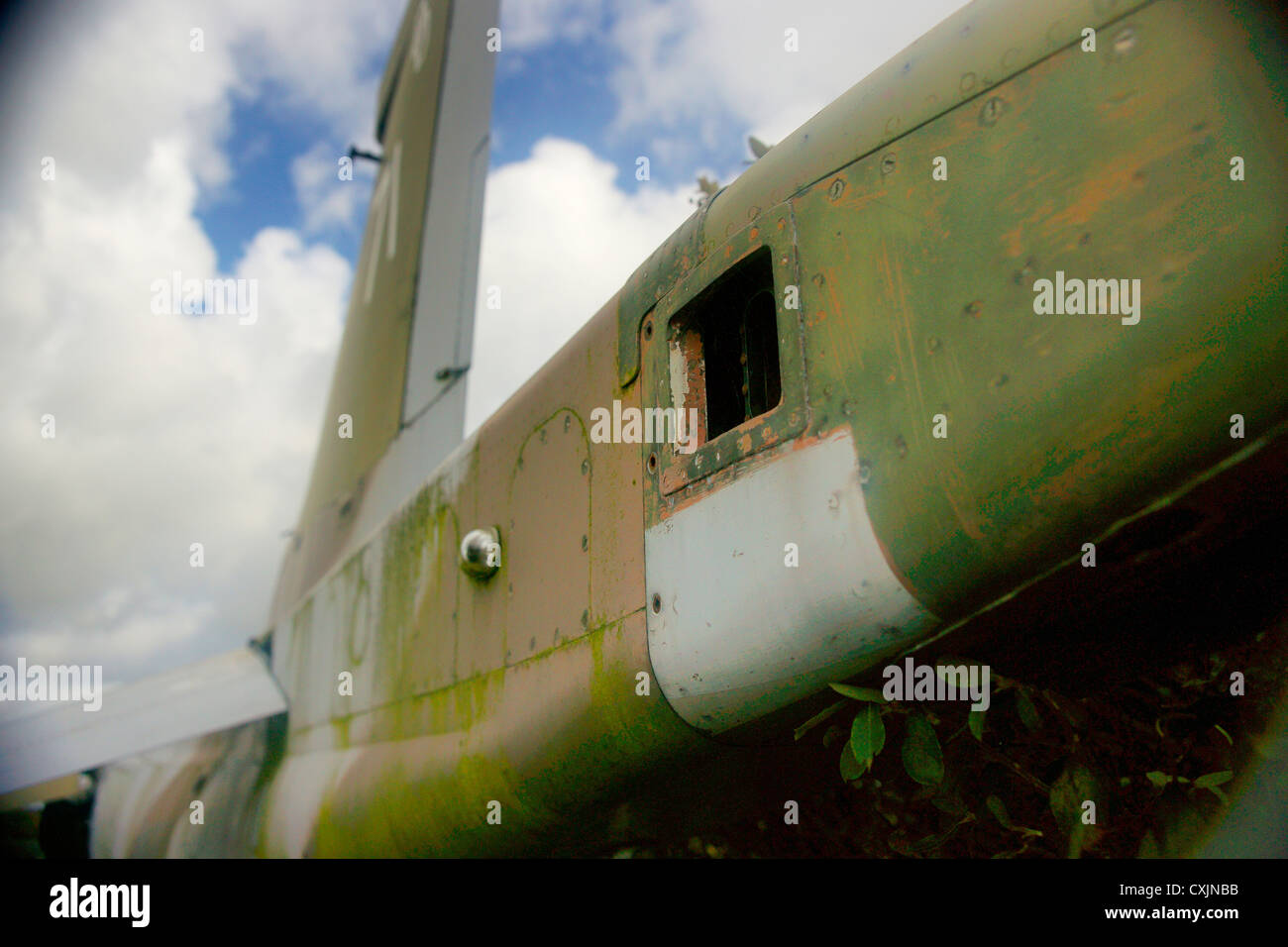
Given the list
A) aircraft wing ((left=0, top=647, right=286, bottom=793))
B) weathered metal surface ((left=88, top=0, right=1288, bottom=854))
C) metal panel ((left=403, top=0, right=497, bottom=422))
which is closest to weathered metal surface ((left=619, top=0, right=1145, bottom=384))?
weathered metal surface ((left=88, top=0, right=1288, bottom=854))

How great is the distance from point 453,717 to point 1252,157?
2323 mm

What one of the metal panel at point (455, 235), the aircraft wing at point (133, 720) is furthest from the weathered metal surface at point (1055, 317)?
the aircraft wing at point (133, 720)

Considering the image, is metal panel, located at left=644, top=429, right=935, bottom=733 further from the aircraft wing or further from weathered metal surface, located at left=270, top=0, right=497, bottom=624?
the aircraft wing

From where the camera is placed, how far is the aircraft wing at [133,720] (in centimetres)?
421

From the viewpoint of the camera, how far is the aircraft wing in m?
4.21

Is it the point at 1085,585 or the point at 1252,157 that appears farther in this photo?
the point at 1085,585

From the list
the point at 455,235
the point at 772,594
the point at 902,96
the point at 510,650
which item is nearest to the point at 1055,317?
the point at 902,96

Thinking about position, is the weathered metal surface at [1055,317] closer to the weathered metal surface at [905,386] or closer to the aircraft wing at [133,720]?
the weathered metal surface at [905,386]

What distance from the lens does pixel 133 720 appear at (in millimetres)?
4582

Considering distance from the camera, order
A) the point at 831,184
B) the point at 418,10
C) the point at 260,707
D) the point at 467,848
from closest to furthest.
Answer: the point at 831,184
the point at 467,848
the point at 260,707
the point at 418,10
